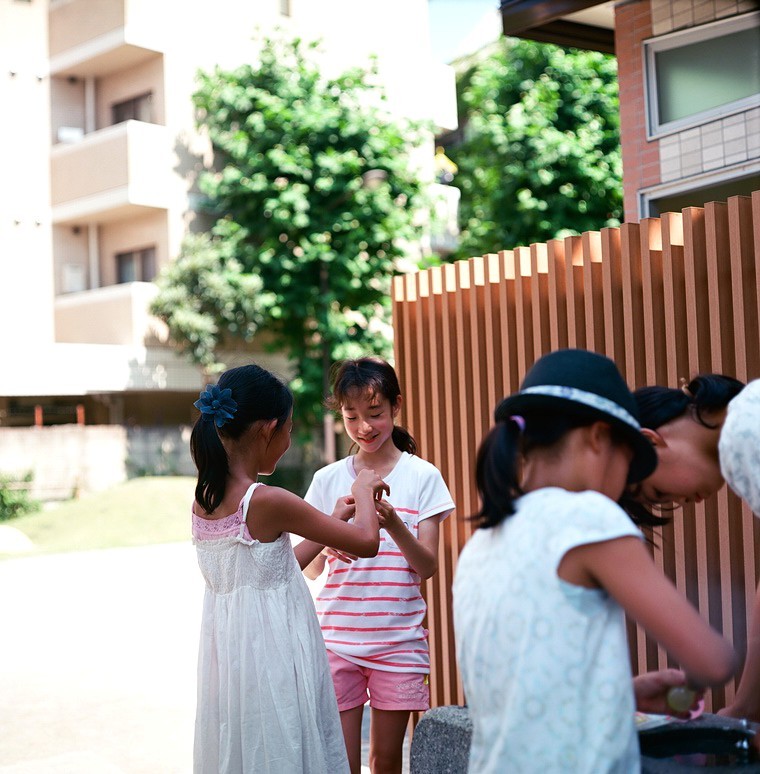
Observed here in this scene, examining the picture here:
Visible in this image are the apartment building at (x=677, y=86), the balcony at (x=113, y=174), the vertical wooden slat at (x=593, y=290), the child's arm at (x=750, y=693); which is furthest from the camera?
the balcony at (x=113, y=174)

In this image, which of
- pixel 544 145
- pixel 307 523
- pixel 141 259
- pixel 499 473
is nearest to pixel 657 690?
pixel 499 473

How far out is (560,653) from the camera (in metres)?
1.65

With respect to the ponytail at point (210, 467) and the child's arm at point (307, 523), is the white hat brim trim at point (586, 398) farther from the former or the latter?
the ponytail at point (210, 467)

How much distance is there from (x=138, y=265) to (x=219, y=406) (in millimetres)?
20384

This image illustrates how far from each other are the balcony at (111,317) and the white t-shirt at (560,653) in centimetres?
2050

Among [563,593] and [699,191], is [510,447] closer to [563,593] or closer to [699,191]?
[563,593]

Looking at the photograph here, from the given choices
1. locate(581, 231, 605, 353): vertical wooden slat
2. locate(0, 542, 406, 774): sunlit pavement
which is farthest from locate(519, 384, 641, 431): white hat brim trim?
locate(0, 542, 406, 774): sunlit pavement

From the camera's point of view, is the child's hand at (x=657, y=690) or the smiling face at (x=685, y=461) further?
the smiling face at (x=685, y=461)

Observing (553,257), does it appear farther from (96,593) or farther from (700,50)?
(96,593)

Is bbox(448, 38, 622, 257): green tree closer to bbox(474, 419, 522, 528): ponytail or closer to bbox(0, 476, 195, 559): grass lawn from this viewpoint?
bbox(0, 476, 195, 559): grass lawn

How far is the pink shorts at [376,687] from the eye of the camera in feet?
11.1

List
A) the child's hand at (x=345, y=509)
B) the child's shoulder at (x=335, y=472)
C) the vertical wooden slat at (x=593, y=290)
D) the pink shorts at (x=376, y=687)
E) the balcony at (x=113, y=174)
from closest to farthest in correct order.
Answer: the child's hand at (x=345, y=509)
the pink shorts at (x=376, y=687)
the child's shoulder at (x=335, y=472)
the vertical wooden slat at (x=593, y=290)
the balcony at (x=113, y=174)

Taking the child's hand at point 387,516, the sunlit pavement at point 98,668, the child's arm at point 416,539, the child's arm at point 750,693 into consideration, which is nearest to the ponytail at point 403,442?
the child's arm at point 416,539

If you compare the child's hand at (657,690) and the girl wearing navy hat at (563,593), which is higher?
the girl wearing navy hat at (563,593)
